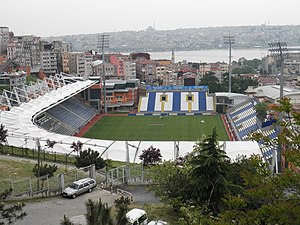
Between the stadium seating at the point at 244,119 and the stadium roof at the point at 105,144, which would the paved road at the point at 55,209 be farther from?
the stadium seating at the point at 244,119

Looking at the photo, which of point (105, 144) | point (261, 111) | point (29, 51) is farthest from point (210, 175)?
point (29, 51)

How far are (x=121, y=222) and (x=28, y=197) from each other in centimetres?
600

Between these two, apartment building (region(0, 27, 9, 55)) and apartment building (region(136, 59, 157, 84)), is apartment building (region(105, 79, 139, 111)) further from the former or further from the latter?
apartment building (region(0, 27, 9, 55))

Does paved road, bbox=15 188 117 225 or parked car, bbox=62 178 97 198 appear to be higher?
parked car, bbox=62 178 97 198

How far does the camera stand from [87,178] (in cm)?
1170

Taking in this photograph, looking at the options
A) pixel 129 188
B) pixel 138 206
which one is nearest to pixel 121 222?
pixel 138 206

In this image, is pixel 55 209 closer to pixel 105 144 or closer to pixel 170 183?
pixel 170 183

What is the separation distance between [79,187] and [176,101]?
1064 inches

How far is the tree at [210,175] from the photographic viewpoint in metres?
8.91

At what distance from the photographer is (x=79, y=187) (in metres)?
11.0

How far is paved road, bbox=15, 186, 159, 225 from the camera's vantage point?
9219mm

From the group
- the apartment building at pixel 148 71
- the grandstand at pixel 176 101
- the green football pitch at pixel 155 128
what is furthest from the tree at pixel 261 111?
the apartment building at pixel 148 71

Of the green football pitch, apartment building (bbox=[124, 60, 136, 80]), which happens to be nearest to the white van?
the green football pitch

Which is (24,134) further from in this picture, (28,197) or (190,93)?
(190,93)
